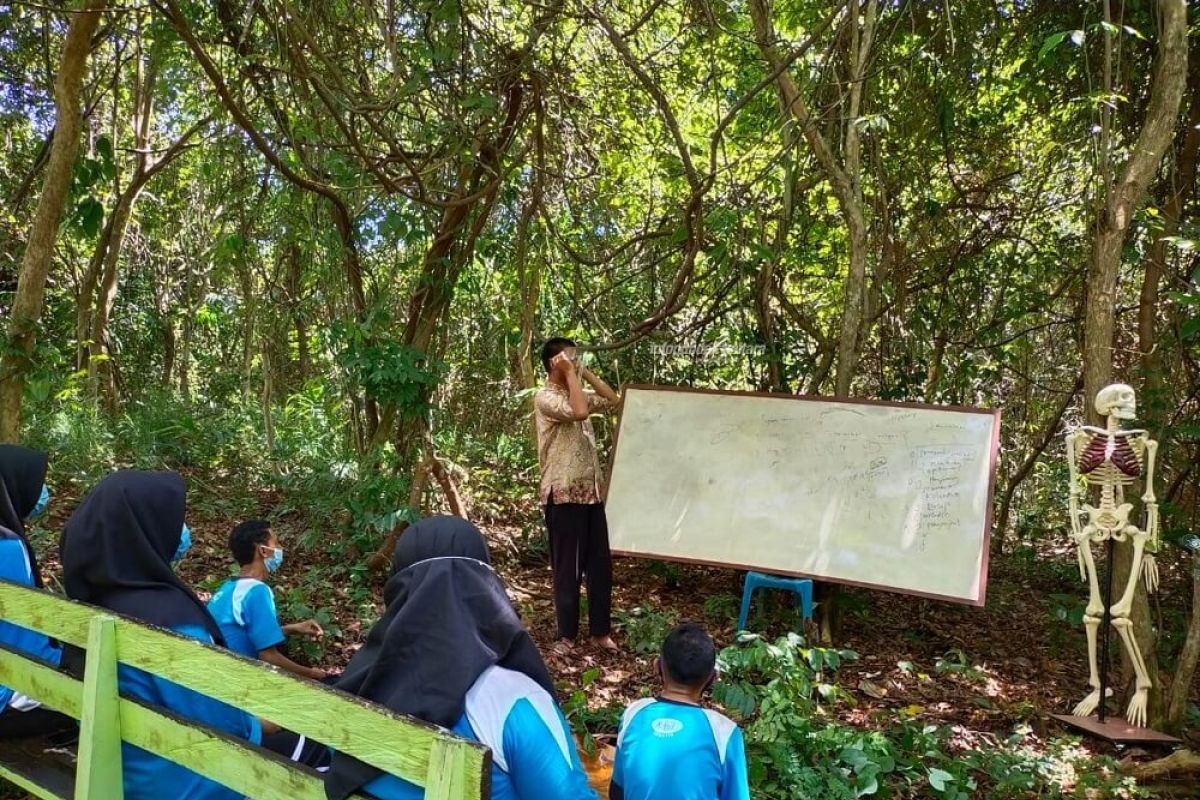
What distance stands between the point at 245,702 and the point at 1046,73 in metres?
6.01

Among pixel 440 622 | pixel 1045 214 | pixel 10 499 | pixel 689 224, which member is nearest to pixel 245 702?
pixel 440 622

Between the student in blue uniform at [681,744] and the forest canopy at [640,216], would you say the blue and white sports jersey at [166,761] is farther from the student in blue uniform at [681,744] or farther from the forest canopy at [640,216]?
the forest canopy at [640,216]

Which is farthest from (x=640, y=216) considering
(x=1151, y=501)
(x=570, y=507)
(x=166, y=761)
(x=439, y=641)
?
(x=439, y=641)

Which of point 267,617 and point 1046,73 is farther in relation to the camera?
point 1046,73

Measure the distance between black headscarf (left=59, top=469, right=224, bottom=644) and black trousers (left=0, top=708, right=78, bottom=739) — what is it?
0.58 meters

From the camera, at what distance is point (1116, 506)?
4227 millimetres

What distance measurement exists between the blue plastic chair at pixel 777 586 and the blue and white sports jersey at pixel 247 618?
8.81ft

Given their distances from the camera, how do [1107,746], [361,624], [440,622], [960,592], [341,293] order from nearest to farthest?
1. [440,622]
2. [1107,746]
3. [960,592]
4. [361,624]
5. [341,293]

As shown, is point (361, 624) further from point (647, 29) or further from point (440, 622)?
point (647, 29)

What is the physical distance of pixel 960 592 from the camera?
14.9ft

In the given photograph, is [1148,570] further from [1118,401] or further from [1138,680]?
[1118,401]

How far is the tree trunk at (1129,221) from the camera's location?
163 inches

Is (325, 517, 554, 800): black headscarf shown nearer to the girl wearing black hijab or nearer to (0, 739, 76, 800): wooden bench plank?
the girl wearing black hijab

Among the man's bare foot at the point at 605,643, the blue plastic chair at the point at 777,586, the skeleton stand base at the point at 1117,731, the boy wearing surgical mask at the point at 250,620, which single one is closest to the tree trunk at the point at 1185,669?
the skeleton stand base at the point at 1117,731
